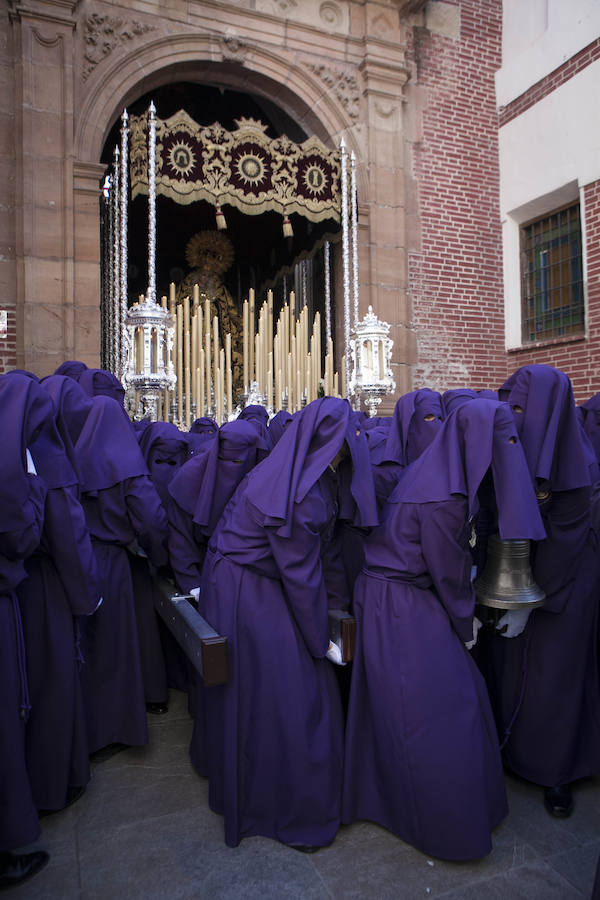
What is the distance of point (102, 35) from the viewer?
298 inches

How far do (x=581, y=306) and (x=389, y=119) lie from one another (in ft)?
11.7

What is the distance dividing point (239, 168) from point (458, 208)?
11.6 feet

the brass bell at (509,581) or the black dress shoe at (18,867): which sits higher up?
the brass bell at (509,581)

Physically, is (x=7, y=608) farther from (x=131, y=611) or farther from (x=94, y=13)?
(x=94, y=13)

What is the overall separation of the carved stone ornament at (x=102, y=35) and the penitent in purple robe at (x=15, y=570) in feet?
21.2

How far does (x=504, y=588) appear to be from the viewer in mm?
2758

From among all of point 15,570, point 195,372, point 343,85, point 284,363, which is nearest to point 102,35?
point 343,85

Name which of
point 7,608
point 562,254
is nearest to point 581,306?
point 562,254

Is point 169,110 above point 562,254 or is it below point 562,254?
above

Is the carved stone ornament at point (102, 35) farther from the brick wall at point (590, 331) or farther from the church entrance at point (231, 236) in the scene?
the brick wall at point (590, 331)

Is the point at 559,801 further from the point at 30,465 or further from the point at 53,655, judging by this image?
the point at 30,465

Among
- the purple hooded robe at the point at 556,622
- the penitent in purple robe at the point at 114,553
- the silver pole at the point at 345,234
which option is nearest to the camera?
the purple hooded robe at the point at 556,622

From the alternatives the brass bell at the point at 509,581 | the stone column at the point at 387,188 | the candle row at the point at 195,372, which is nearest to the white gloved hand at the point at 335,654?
the brass bell at the point at 509,581

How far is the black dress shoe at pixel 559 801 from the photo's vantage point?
9.51 ft
